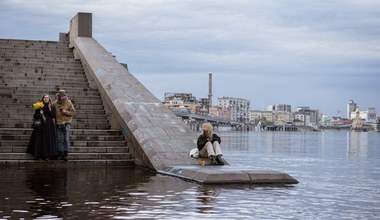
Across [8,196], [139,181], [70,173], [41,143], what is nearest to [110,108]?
[41,143]

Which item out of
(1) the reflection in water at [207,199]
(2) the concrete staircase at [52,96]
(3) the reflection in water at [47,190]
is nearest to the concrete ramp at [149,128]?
(2) the concrete staircase at [52,96]

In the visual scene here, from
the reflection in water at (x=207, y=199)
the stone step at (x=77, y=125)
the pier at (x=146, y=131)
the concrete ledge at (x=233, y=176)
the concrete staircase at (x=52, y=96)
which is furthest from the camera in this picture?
the stone step at (x=77, y=125)

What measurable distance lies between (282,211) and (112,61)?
14.6m

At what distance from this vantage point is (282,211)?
9.33 m

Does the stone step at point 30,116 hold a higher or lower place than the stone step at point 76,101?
lower

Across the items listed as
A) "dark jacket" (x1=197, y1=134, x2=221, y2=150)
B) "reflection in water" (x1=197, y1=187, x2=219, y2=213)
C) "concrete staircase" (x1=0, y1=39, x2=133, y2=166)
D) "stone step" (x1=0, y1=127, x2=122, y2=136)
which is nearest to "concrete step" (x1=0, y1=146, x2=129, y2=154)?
"concrete staircase" (x1=0, y1=39, x2=133, y2=166)

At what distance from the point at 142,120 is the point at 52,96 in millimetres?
3955

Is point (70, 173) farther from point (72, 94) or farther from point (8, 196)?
point (72, 94)

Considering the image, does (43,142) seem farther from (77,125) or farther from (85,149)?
(77,125)

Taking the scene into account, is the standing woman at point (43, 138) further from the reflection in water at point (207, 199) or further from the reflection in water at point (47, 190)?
the reflection in water at point (207, 199)

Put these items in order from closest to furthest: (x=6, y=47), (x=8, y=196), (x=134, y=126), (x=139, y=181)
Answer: (x=8, y=196), (x=139, y=181), (x=134, y=126), (x=6, y=47)

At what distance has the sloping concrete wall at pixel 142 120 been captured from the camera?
15414mm

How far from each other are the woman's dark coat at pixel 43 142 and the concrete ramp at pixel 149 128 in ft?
5.87

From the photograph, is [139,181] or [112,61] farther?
[112,61]
